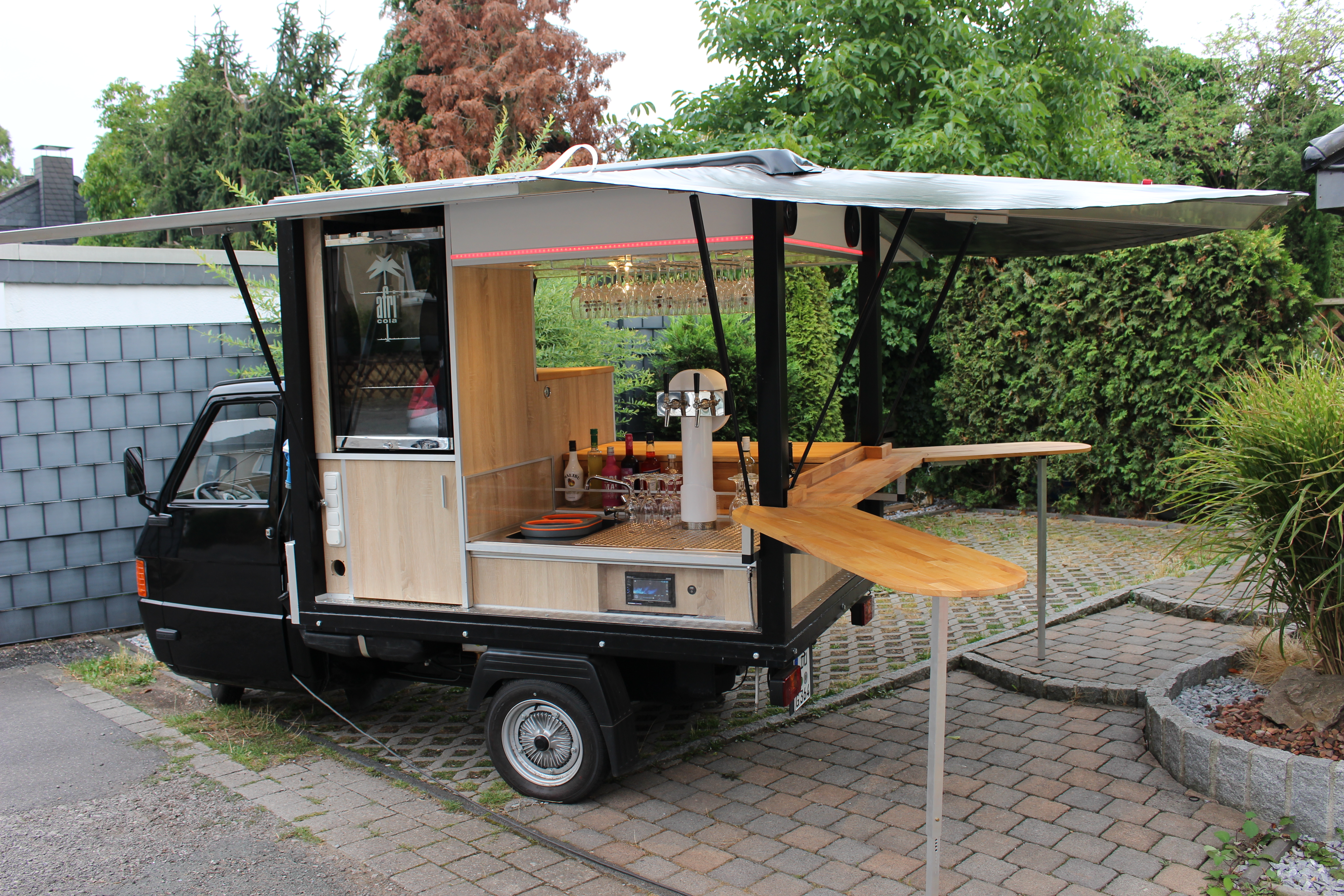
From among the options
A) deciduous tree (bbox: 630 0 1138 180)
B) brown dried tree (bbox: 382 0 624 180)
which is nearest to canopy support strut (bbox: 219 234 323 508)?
deciduous tree (bbox: 630 0 1138 180)

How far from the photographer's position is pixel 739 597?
352cm

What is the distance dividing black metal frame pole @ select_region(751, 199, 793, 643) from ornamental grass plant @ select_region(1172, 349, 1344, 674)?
1878 millimetres

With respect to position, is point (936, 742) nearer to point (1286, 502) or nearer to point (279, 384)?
point (1286, 502)

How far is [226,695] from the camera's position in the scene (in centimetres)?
511

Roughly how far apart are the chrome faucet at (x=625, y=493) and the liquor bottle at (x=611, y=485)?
19mm

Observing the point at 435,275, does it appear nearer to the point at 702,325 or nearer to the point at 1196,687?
the point at 1196,687

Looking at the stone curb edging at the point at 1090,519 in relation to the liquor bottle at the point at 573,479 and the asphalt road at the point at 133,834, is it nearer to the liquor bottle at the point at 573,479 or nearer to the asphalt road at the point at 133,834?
the liquor bottle at the point at 573,479

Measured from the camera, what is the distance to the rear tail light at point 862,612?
4.61m

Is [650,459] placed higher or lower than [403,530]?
higher

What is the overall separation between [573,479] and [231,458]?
1664 mm

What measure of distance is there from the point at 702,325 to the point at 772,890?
278 inches

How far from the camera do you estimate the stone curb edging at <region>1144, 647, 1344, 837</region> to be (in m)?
3.26

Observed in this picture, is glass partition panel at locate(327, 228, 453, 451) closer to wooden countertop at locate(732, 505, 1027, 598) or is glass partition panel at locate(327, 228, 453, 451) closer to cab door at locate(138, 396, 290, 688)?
cab door at locate(138, 396, 290, 688)

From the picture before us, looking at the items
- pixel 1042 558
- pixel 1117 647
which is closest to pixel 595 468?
pixel 1042 558
